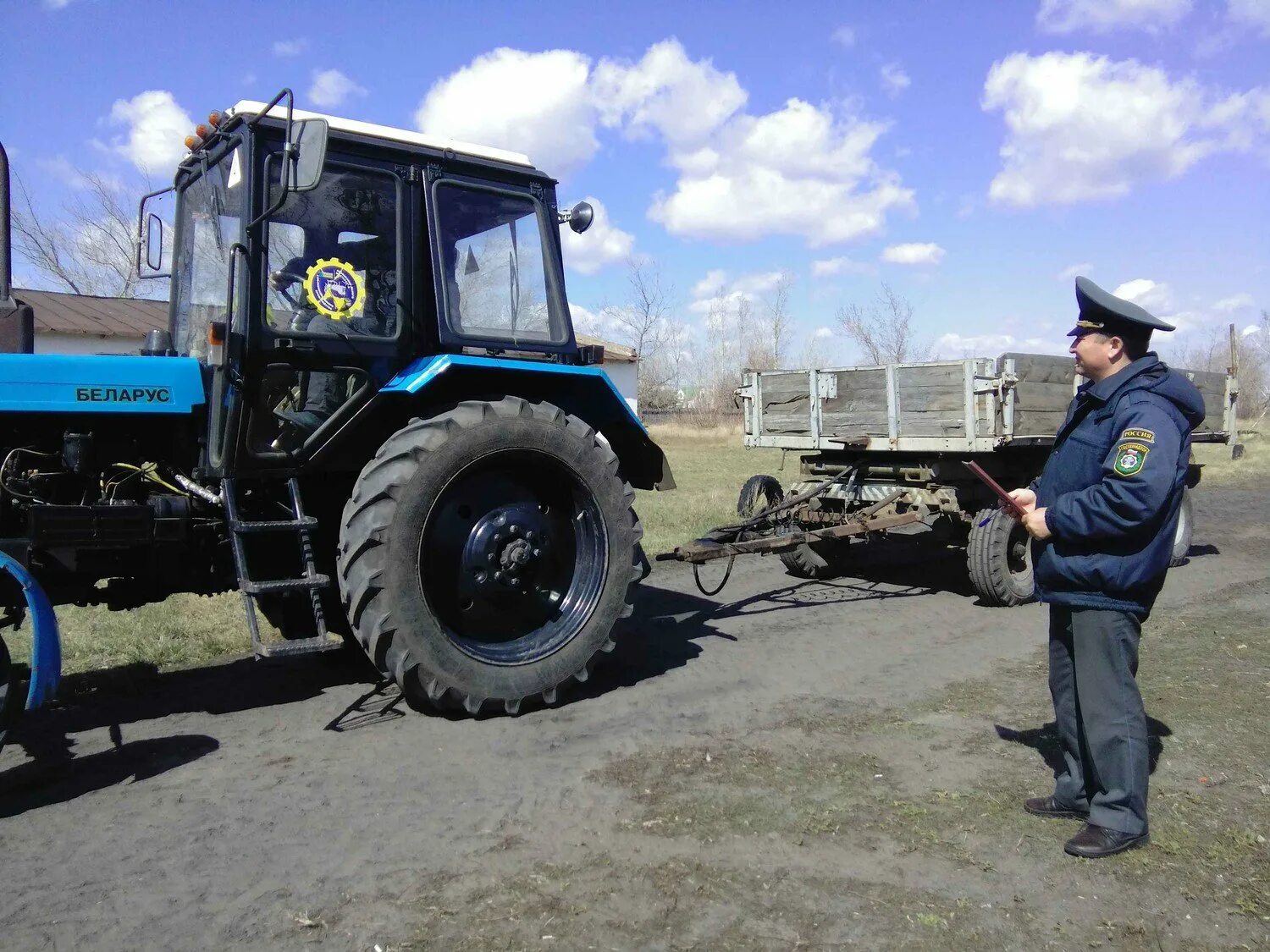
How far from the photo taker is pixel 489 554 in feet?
15.3

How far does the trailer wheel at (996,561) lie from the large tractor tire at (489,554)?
121 inches

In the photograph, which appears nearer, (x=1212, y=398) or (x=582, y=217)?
(x=582, y=217)

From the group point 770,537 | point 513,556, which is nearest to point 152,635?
point 513,556

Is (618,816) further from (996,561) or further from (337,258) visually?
(996,561)

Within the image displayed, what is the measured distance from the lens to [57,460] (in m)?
4.22

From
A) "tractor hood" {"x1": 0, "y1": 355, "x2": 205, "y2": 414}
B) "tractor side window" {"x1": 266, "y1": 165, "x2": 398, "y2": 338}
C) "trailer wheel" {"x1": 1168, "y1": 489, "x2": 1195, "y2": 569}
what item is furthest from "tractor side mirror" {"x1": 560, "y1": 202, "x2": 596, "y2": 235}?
"trailer wheel" {"x1": 1168, "y1": 489, "x2": 1195, "y2": 569}

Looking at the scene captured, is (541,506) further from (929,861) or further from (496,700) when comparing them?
(929,861)

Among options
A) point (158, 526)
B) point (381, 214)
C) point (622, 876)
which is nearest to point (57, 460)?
point (158, 526)

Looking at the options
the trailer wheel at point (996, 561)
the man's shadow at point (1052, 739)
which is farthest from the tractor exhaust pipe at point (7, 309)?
the trailer wheel at point (996, 561)

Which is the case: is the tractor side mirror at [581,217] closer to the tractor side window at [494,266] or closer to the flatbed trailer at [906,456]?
the tractor side window at [494,266]

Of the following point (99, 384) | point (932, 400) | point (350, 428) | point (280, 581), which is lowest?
point (280, 581)

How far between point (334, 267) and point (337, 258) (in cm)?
5

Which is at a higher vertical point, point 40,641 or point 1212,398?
point 1212,398

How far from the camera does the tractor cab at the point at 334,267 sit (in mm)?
4316
